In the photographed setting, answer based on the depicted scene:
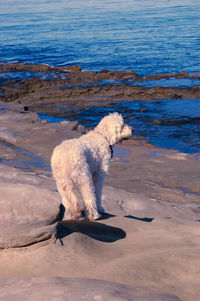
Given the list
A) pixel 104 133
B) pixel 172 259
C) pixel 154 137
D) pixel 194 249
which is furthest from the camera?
pixel 154 137

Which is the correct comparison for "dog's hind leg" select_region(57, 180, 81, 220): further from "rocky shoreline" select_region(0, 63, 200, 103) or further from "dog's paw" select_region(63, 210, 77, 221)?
"rocky shoreline" select_region(0, 63, 200, 103)

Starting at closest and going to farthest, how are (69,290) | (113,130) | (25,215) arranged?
(69,290) → (25,215) → (113,130)

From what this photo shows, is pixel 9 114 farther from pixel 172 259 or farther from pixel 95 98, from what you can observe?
pixel 172 259

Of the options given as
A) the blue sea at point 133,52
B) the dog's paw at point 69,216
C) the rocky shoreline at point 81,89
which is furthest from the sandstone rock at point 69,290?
the rocky shoreline at point 81,89

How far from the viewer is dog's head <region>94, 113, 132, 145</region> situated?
5.77 metres

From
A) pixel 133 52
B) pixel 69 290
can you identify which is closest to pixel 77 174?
pixel 69 290

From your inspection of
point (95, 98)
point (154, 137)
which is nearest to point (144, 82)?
point (95, 98)

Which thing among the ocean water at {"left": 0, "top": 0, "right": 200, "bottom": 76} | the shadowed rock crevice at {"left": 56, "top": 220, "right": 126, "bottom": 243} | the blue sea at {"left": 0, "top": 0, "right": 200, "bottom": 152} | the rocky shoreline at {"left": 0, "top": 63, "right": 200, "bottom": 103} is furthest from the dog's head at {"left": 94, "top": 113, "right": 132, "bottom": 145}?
the ocean water at {"left": 0, "top": 0, "right": 200, "bottom": 76}

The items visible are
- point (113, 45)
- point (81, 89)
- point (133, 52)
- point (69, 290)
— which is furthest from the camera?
point (113, 45)

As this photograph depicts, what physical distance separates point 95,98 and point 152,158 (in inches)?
369

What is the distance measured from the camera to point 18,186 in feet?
12.7

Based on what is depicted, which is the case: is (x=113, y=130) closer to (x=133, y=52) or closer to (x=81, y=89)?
(x=81, y=89)

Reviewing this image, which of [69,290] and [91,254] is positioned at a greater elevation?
[69,290]

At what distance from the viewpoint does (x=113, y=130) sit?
5758 mm
